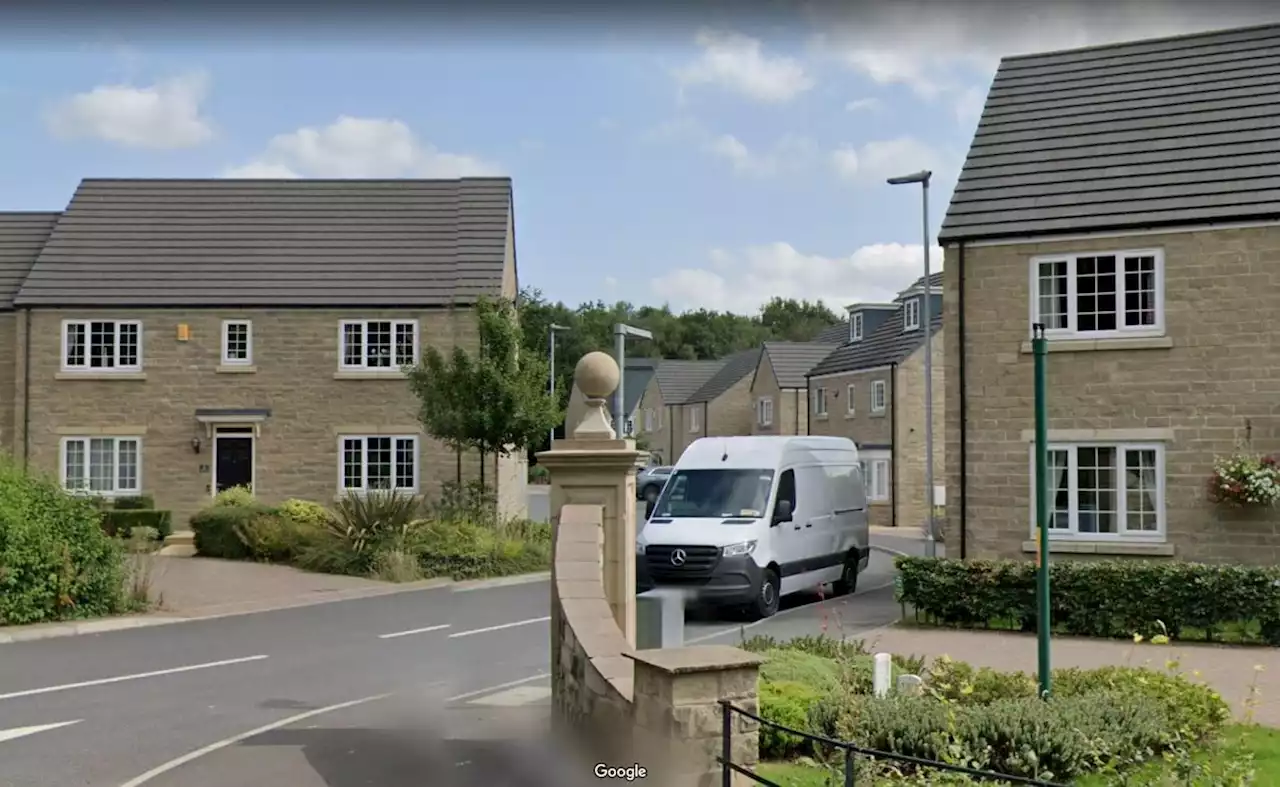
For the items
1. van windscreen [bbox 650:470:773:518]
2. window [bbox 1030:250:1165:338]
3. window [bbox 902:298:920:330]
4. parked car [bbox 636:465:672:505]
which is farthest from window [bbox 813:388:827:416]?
van windscreen [bbox 650:470:773:518]

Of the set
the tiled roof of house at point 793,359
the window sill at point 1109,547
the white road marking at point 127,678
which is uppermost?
the tiled roof of house at point 793,359

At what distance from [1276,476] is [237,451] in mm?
23262

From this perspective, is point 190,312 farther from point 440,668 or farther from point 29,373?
point 440,668

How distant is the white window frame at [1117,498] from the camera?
17.1 metres

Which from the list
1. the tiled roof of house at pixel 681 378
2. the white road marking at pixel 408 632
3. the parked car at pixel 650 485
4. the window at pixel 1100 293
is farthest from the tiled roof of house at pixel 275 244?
the tiled roof of house at pixel 681 378

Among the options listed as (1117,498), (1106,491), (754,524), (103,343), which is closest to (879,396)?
(103,343)

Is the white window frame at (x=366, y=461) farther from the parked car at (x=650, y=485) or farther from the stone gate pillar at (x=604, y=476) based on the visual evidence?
the stone gate pillar at (x=604, y=476)

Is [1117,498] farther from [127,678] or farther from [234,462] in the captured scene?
[234,462]

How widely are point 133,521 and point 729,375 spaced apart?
138 ft

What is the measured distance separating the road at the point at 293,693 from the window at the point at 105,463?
14.0 meters

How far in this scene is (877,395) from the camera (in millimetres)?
42719

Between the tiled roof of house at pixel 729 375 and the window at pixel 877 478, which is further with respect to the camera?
the tiled roof of house at pixel 729 375

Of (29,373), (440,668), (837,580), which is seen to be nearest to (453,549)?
(837,580)

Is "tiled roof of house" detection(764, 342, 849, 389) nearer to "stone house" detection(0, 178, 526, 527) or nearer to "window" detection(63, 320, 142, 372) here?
"stone house" detection(0, 178, 526, 527)
